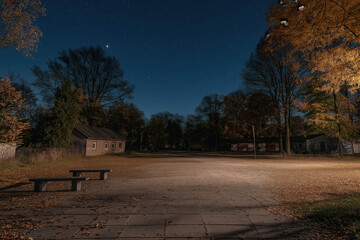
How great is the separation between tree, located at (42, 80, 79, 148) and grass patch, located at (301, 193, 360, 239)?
73.2ft

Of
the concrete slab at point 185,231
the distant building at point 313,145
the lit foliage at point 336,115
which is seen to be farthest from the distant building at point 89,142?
the distant building at point 313,145

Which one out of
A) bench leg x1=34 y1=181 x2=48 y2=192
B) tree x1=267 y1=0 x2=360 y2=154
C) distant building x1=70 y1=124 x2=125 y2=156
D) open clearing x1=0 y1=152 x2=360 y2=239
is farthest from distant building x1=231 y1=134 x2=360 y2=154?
bench leg x1=34 y1=181 x2=48 y2=192

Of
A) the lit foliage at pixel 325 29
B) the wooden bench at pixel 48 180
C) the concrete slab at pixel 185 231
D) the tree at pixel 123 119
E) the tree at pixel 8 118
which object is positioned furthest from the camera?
the tree at pixel 123 119

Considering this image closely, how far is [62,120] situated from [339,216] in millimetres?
23375

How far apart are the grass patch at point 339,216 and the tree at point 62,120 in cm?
2231

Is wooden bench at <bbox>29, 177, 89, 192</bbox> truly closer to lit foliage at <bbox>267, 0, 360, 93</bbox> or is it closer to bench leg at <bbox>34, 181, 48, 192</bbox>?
bench leg at <bbox>34, 181, 48, 192</bbox>

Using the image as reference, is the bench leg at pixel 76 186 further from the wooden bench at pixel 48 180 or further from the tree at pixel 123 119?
the tree at pixel 123 119

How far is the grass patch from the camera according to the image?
10.8 ft

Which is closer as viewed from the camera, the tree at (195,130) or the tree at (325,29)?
the tree at (325,29)

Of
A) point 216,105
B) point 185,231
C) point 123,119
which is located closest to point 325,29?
point 185,231

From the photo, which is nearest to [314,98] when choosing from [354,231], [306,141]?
[306,141]

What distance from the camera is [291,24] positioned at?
6.57 meters

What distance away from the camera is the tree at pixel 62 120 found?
1998cm

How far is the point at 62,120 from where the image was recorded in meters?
20.8
